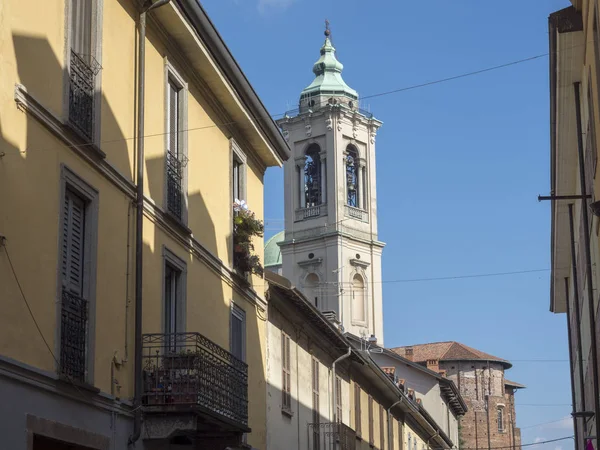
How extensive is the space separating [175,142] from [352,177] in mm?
65099

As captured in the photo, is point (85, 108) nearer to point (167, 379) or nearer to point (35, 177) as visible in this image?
point (35, 177)

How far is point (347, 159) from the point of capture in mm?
80688

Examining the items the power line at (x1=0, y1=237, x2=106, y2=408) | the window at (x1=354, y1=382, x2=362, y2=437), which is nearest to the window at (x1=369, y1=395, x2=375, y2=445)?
the window at (x1=354, y1=382, x2=362, y2=437)

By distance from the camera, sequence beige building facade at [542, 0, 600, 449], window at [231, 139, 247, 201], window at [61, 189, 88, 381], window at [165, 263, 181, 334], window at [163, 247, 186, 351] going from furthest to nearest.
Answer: window at [231, 139, 247, 201] < window at [165, 263, 181, 334] < window at [163, 247, 186, 351] < beige building facade at [542, 0, 600, 449] < window at [61, 189, 88, 381]

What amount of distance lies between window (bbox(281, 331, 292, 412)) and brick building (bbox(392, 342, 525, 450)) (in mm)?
69242

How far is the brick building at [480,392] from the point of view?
9281 centimetres

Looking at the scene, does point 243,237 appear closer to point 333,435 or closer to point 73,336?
point 73,336

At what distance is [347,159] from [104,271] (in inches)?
2660

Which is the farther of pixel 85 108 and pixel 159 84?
pixel 159 84

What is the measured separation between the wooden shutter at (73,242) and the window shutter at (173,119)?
11.6 feet

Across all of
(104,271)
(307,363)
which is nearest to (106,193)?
(104,271)

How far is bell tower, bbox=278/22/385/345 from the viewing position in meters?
77.9

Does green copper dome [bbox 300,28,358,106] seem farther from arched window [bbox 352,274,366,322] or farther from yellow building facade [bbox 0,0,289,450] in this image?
yellow building facade [bbox 0,0,289,450]

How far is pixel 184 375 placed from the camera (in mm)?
14438
